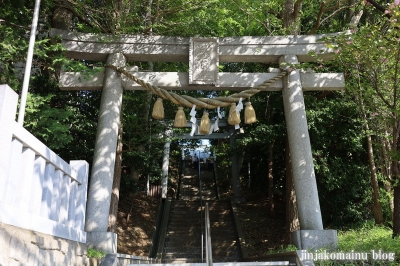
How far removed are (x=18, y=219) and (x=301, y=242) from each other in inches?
173

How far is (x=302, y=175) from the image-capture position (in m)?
6.41

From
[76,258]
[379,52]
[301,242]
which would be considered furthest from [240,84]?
[76,258]

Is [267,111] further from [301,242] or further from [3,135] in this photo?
[3,135]

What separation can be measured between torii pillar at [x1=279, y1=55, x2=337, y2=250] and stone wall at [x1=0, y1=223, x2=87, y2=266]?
3.64 meters

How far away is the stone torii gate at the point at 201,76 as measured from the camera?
6.43 m

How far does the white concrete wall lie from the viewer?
2975 millimetres

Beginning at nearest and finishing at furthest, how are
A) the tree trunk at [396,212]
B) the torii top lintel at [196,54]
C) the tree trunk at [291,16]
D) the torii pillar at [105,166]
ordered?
1. the tree trunk at [396,212]
2. the torii pillar at [105,166]
3. the torii top lintel at [196,54]
4. the tree trunk at [291,16]

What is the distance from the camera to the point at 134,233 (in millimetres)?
11281

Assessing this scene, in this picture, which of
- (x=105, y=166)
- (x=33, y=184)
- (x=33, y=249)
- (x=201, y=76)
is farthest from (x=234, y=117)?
(x=33, y=249)

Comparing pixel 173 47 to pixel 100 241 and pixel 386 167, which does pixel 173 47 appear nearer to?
pixel 100 241

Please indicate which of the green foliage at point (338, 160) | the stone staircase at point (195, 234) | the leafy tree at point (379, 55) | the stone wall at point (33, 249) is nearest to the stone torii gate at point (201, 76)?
the leafy tree at point (379, 55)

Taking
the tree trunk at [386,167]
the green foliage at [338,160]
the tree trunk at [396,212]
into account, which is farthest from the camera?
the green foliage at [338,160]

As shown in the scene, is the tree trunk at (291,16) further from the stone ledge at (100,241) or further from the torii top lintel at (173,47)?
the stone ledge at (100,241)

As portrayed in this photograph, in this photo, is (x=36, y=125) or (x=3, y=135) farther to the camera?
(x=36, y=125)
